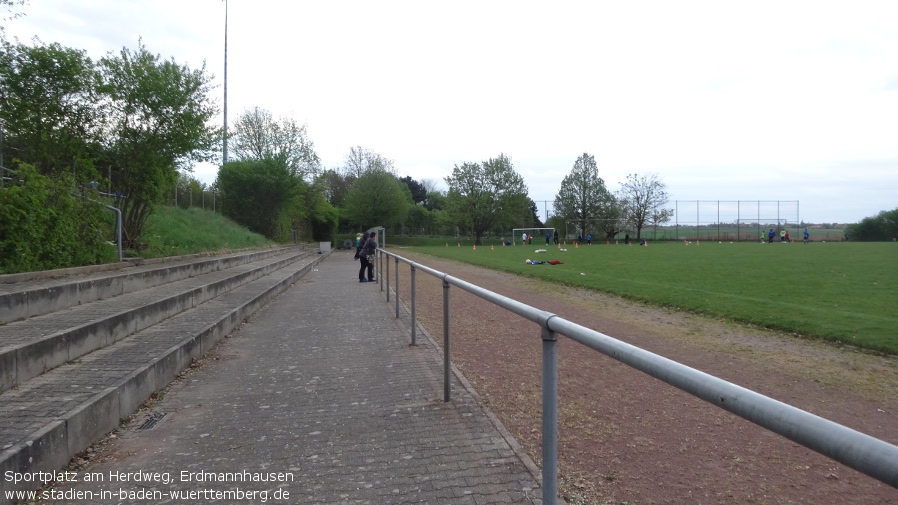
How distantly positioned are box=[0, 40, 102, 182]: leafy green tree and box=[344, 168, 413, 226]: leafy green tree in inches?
1945

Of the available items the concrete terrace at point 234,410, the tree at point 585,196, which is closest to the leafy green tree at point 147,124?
the concrete terrace at point 234,410

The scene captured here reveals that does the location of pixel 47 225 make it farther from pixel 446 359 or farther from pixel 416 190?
pixel 416 190

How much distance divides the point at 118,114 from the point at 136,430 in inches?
406

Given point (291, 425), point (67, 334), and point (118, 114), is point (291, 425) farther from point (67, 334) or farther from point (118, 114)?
point (118, 114)

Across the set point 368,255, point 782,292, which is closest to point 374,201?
point 368,255

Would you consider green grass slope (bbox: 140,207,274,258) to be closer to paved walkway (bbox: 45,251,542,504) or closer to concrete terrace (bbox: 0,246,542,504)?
concrete terrace (bbox: 0,246,542,504)

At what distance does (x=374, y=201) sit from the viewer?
200 ft

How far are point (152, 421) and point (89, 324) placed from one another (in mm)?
1750

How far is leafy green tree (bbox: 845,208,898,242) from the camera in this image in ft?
184

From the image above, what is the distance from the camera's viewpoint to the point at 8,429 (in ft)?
10.8

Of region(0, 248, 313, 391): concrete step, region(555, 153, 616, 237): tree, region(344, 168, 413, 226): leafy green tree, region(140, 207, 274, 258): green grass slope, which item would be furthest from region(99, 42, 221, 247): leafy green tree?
region(555, 153, 616, 237): tree

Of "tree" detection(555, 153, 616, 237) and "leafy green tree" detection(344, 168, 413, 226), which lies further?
"tree" detection(555, 153, 616, 237)

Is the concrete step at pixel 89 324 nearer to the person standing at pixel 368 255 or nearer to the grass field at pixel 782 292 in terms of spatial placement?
the person standing at pixel 368 255

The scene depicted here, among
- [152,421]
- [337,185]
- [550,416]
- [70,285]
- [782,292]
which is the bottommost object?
[152,421]
